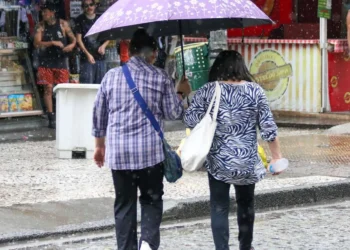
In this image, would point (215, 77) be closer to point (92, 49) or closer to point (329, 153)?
point (329, 153)

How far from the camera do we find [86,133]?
11.8 metres

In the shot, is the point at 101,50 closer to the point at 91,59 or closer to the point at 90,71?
the point at 91,59

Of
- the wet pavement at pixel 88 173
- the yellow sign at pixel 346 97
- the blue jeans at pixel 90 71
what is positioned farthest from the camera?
the yellow sign at pixel 346 97

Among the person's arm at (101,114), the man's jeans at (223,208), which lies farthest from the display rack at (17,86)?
the man's jeans at (223,208)

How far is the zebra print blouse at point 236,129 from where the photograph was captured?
6320 millimetres

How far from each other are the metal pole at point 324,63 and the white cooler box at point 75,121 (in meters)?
5.10

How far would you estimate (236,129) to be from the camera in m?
6.34

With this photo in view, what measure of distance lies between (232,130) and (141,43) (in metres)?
0.83

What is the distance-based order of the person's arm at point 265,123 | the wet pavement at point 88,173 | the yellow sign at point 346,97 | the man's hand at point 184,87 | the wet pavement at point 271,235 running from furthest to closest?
1. the yellow sign at point 346,97
2. the wet pavement at point 88,173
3. the wet pavement at point 271,235
4. the man's hand at point 184,87
5. the person's arm at point 265,123

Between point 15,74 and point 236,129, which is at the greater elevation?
point 236,129

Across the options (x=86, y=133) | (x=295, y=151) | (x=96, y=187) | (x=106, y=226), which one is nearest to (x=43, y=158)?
(x=86, y=133)

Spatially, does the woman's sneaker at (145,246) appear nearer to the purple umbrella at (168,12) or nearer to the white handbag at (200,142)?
the white handbag at (200,142)

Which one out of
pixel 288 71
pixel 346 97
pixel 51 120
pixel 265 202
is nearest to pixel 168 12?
pixel 265 202

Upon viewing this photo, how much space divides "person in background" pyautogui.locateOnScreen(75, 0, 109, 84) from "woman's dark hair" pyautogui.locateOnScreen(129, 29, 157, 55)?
29.2ft
